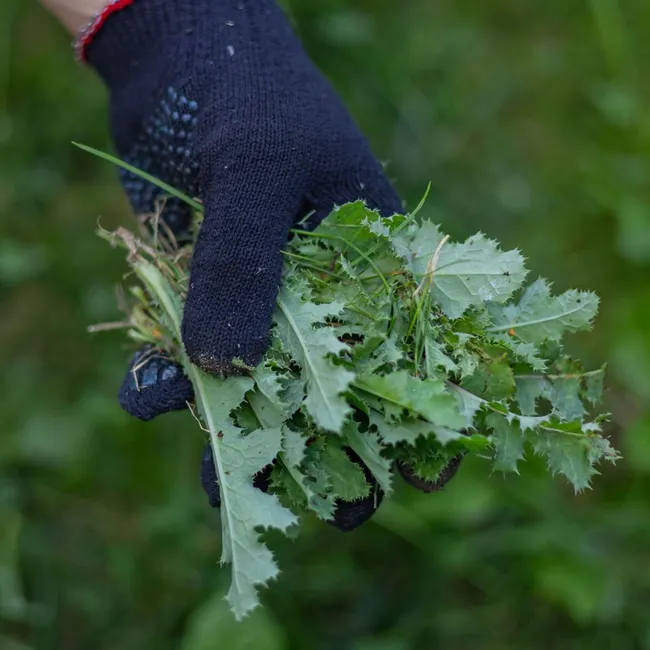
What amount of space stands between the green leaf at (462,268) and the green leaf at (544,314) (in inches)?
4.8

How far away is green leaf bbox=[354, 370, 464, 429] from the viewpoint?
1.35 metres

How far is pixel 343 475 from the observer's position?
59.8 inches

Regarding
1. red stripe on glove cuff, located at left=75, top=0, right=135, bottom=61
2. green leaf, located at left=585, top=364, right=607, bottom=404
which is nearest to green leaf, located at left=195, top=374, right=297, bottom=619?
green leaf, located at left=585, top=364, right=607, bottom=404

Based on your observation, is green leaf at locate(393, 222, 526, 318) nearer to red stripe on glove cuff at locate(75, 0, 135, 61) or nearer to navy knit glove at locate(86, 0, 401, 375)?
navy knit glove at locate(86, 0, 401, 375)

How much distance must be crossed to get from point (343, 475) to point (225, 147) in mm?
809

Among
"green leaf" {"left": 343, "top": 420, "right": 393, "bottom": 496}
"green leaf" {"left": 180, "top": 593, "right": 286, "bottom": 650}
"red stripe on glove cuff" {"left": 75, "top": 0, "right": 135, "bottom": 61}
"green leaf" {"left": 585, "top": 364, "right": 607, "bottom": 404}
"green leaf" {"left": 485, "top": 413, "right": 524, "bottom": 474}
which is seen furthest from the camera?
"green leaf" {"left": 180, "top": 593, "right": 286, "bottom": 650}

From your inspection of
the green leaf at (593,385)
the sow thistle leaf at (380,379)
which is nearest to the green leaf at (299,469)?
the sow thistle leaf at (380,379)

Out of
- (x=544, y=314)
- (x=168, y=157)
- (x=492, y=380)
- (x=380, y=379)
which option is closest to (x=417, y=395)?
(x=380, y=379)

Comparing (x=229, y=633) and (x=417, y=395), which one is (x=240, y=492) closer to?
(x=417, y=395)

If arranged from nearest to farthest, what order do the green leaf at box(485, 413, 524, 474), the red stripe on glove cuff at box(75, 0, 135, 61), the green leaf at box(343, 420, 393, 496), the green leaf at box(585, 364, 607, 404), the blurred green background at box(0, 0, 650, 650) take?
the green leaf at box(343, 420, 393, 496)
the green leaf at box(485, 413, 524, 474)
the green leaf at box(585, 364, 607, 404)
the red stripe on glove cuff at box(75, 0, 135, 61)
the blurred green background at box(0, 0, 650, 650)

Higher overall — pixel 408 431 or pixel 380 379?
pixel 380 379

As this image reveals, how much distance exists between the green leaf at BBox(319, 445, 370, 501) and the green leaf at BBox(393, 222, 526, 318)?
1.33 ft

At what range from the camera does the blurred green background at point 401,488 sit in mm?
2553

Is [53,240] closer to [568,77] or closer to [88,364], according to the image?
[88,364]
